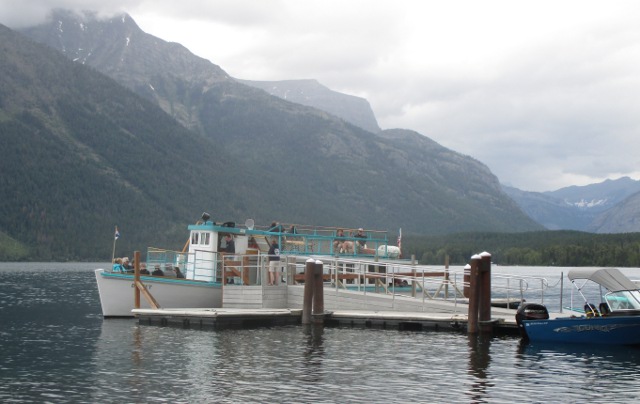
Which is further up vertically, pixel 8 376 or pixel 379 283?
pixel 379 283

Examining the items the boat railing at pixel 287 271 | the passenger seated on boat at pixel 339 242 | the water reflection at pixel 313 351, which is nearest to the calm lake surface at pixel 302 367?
the water reflection at pixel 313 351

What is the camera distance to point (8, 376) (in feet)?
82.8

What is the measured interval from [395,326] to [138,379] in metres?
14.5

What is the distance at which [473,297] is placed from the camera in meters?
32.9

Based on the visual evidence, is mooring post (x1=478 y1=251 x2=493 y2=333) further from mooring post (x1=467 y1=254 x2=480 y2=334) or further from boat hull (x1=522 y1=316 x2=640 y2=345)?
boat hull (x1=522 y1=316 x2=640 y2=345)

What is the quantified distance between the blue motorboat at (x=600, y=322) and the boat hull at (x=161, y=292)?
16569 mm

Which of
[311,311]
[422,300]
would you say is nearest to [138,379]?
[311,311]

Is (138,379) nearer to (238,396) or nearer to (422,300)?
(238,396)

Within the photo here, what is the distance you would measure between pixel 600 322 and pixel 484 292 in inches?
180

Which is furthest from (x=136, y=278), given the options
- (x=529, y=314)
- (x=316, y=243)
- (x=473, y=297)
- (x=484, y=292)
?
(x=529, y=314)

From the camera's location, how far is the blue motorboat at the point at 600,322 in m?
31.2

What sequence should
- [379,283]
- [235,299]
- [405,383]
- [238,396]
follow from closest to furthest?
1. [238,396]
2. [405,383]
3. [235,299]
4. [379,283]

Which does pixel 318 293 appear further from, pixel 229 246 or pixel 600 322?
pixel 600 322

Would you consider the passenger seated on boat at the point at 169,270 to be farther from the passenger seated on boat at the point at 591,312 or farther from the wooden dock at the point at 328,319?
the passenger seated on boat at the point at 591,312
